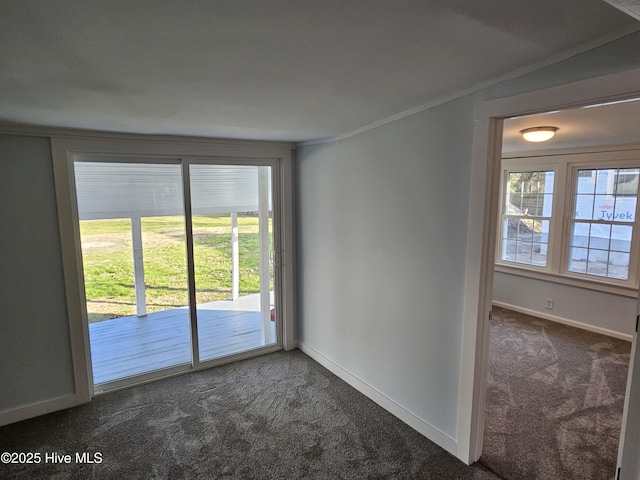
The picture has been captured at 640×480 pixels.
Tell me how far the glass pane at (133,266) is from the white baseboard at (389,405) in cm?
134

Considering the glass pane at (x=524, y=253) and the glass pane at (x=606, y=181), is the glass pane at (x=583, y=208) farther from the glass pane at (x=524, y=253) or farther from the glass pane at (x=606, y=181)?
the glass pane at (x=524, y=253)

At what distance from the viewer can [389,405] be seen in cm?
284

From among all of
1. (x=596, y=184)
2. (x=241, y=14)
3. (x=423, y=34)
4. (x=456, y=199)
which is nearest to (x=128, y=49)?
(x=241, y=14)

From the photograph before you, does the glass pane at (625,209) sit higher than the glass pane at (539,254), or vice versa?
the glass pane at (625,209)

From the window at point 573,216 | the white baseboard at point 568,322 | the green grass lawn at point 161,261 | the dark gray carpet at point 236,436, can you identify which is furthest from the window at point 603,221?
the green grass lawn at point 161,261

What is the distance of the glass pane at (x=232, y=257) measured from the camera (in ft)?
11.5

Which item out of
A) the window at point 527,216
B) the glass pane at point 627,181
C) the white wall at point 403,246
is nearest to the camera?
the white wall at point 403,246

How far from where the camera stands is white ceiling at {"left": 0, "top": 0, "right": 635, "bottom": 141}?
3.48ft

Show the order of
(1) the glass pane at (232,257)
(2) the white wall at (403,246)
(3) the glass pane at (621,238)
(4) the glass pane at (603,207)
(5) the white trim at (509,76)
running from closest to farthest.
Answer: (5) the white trim at (509,76) → (2) the white wall at (403,246) → (1) the glass pane at (232,257) → (3) the glass pane at (621,238) → (4) the glass pane at (603,207)

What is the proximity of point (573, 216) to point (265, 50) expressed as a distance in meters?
4.72

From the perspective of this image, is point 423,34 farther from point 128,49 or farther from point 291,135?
point 291,135

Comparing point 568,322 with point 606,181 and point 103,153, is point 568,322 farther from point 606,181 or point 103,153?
point 103,153

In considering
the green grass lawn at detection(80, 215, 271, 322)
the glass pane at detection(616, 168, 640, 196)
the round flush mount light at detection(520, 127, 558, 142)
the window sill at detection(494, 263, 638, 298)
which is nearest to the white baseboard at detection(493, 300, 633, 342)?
the window sill at detection(494, 263, 638, 298)

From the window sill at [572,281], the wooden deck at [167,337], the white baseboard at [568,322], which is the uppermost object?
the window sill at [572,281]
